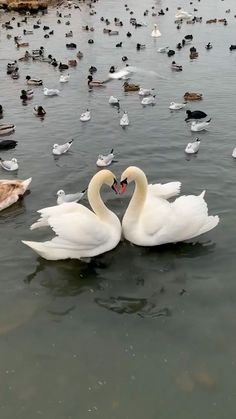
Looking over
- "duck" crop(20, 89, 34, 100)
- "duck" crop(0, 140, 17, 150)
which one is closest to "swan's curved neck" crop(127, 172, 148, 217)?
"duck" crop(0, 140, 17, 150)

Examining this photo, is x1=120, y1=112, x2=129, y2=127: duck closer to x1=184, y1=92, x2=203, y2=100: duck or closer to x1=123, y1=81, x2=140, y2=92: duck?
x1=184, y1=92, x2=203, y2=100: duck

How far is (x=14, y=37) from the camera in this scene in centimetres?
4728

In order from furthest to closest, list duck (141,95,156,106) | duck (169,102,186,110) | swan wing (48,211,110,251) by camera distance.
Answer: duck (141,95,156,106)
duck (169,102,186,110)
swan wing (48,211,110,251)

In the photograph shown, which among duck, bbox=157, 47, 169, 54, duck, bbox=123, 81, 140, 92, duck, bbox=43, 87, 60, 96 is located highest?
Answer: duck, bbox=43, 87, 60, 96

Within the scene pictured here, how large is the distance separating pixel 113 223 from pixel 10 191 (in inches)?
165

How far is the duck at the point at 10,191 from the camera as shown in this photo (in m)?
13.3

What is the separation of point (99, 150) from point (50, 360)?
35.6 feet

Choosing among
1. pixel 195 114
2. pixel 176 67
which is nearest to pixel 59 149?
pixel 195 114

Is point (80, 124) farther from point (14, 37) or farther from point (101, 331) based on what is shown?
point (14, 37)

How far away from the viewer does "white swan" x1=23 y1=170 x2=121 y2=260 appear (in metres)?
9.86

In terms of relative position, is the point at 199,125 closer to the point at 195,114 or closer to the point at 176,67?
the point at 195,114

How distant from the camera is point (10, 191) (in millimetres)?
13484

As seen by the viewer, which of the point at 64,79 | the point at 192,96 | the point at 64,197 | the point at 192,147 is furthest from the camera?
the point at 64,79

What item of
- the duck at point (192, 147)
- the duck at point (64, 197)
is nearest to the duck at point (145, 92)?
the duck at point (192, 147)
